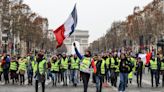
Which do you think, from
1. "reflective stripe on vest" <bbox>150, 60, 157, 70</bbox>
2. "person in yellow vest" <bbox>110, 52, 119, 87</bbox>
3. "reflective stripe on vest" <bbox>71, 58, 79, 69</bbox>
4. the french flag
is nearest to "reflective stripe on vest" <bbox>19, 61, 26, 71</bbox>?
"reflective stripe on vest" <bbox>71, 58, 79, 69</bbox>

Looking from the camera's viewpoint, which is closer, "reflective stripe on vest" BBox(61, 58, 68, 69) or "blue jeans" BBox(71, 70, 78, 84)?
"blue jeans" BBox(71, 70, 78, 84)

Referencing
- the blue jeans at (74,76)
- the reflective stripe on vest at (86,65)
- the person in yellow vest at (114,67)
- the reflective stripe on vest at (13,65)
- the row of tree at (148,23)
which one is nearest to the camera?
the reflective stripe on vest at (86,65)

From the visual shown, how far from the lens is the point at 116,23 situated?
160125 mm

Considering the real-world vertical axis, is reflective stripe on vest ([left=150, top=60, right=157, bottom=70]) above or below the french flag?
below

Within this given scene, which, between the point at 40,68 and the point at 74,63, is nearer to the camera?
the point at 40,68

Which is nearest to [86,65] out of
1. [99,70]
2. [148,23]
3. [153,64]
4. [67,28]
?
[99,70]

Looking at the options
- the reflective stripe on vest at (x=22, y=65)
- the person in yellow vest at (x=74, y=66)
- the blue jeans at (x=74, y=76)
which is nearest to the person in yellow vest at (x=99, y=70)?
the blue jeans at (x=74, y=76)

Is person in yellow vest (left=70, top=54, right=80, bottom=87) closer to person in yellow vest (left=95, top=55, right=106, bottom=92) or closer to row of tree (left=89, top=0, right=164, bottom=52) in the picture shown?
person in yellow vest (left=95, top=55, right=106, bottom=92)

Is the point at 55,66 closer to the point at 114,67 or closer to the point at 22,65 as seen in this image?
the point at 22,65

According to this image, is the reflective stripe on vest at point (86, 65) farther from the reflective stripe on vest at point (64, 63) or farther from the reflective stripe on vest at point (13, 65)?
the reflective stripe on vest at point (13, 65)

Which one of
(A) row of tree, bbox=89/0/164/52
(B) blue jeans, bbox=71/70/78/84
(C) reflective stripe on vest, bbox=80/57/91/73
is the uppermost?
(A) row of tree, bbox=89/0/164/52

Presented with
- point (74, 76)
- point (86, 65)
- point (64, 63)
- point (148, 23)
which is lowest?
point (74, 76)

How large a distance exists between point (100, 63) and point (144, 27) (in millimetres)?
77014

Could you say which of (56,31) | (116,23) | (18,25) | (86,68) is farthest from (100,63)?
(116,23)
